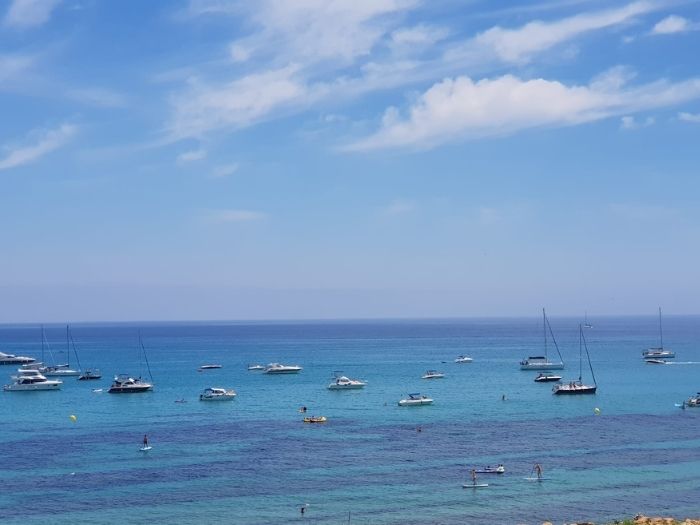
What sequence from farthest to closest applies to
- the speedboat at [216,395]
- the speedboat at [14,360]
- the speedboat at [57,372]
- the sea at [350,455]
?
1. the speedboat at [14,360]
2. the speedboat at [57,372]
3. the speedboat at [216,395]
4. the sea at [350,455]

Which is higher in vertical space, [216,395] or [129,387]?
[129,387]

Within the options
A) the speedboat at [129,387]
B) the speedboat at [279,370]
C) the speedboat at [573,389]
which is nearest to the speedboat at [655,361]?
the speedboat at [573,389]

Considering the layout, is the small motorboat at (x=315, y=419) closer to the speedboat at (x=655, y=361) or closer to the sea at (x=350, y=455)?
the sea at (x=350, y=455)

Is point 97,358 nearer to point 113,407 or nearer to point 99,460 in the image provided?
point 113,407

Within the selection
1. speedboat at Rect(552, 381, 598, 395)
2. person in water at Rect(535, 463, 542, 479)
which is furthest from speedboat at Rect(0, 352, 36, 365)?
person in water at Rect(535, 463, 542, 479)

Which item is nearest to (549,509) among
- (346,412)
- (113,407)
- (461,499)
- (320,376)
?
(461,499)

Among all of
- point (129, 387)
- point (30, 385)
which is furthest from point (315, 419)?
point (30, 385)

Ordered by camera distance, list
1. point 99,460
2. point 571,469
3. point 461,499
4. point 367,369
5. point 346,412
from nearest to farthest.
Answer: point 461,499 < point 571,469 < point 99,460 < point 346,412 < point 367,369

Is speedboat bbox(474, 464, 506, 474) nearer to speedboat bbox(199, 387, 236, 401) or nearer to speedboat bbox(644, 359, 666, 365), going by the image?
speedboat bbox(199, 387, 236, 401)

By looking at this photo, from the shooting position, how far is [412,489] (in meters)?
54.6

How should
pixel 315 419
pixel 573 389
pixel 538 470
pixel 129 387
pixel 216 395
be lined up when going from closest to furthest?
pixel 538 470 < pixel 315 419 < pixel 216 395 < pixel 573 389 < pixel 129 387

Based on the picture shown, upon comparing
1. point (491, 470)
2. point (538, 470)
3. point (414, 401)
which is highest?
point (414, 401)

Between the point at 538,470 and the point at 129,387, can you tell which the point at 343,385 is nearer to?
the point at 129,387

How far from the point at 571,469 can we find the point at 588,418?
27084 mm
